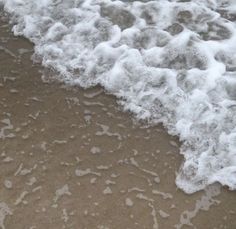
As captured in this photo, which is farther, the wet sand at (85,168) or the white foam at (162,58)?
the white foam at (162,58)

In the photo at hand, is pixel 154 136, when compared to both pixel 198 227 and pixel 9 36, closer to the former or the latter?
pixel 198 227

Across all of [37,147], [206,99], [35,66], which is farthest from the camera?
[35,66]

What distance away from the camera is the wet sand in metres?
2.62

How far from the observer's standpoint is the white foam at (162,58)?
2.93 meters

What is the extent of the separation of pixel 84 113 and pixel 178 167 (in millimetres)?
714

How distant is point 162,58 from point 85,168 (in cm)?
104

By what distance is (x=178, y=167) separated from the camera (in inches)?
112

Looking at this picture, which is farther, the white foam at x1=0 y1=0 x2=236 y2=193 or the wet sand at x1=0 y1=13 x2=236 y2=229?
the white foam at x1=0 y1=0 x2=236 y2=193

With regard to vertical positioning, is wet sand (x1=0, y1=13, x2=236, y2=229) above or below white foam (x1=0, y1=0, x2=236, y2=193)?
below

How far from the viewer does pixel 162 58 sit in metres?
3.46

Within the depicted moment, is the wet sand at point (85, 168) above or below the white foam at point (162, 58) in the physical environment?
below

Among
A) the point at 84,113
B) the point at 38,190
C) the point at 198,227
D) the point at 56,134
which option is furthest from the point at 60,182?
the point at 198,227

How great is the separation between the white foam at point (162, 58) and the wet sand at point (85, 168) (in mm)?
101

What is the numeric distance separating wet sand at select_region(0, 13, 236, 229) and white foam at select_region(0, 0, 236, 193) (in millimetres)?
101
